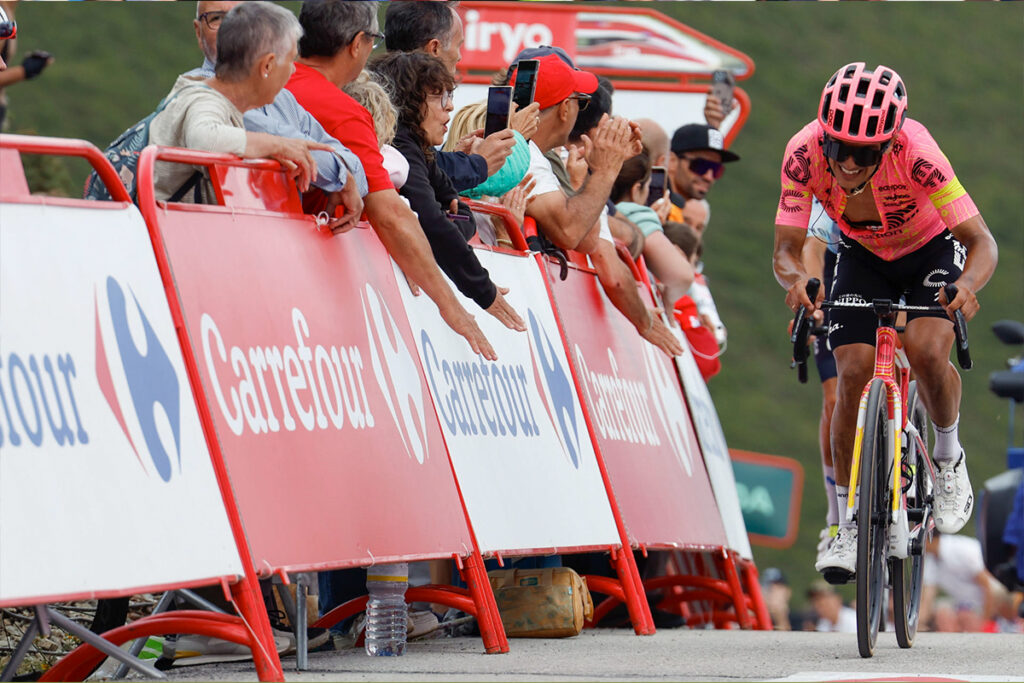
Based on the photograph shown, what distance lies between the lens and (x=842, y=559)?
6738mm

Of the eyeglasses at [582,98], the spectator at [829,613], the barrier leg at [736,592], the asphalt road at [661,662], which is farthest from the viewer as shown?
the spectator at [829,613]

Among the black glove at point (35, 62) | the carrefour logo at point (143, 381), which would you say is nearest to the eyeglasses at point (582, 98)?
the carrefour logo at point (143, 381)

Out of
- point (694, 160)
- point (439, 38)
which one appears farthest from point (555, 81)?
point (694, 160)

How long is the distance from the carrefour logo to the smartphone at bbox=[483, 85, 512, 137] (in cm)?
283

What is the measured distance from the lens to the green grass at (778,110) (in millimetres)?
39562

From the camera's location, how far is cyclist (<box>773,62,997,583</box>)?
6.74 m

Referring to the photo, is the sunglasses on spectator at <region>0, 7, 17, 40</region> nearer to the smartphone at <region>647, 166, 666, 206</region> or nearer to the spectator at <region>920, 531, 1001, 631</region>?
the smartphone at <region>647, 166, 666, 206</region>

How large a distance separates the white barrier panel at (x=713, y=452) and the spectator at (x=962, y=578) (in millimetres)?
7769

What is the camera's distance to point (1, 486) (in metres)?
4.36

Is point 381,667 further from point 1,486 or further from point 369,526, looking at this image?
point 1,486

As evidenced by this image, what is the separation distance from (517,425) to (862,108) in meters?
1.79

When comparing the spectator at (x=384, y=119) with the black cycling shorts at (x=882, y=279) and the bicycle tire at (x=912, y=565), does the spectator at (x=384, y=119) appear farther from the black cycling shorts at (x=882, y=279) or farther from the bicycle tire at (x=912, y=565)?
the bicycle tire at (x=912, y=565)

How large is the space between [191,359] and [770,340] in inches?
1490

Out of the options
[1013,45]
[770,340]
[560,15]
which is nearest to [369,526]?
[560,15]
